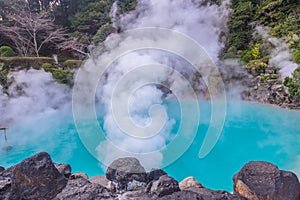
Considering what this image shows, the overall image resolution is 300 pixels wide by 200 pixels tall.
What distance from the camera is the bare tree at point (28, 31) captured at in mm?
10086

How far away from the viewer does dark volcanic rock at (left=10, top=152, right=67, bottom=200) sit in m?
1.69

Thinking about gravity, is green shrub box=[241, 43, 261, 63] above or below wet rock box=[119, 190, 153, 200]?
above

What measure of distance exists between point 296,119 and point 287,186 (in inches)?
172

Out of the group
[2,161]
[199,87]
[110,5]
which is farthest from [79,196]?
[110,5]

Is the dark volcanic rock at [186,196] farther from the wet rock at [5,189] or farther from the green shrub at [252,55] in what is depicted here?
the green shrub at [252,55]

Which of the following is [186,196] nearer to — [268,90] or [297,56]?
[268,90]

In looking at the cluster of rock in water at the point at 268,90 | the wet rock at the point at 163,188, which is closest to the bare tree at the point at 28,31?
the cluster of rock in water at the point at 268,90

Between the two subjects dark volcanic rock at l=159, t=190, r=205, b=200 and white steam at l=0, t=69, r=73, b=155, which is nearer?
dark volcanic rock at l=159, t=190, r=205, b=200

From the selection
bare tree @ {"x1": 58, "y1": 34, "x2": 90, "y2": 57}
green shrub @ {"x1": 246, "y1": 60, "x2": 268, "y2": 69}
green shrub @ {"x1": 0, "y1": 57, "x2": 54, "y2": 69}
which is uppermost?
bare tree @ {"x1": 58, "y1": 34, "x2": 90, "y2": 57}

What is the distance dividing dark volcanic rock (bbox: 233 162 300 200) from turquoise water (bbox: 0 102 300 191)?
120cm

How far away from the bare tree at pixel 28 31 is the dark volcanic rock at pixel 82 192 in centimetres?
1014

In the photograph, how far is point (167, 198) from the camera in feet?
5.15

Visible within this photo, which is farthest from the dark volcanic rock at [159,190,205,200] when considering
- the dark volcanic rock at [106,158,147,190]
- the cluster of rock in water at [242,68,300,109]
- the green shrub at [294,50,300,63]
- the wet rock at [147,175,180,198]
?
the green shrub at [294,50,300,63]

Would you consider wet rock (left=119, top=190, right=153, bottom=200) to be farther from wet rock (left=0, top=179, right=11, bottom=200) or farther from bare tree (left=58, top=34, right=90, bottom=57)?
bare tree (left=58, top=34, right=90, bottom=57)
